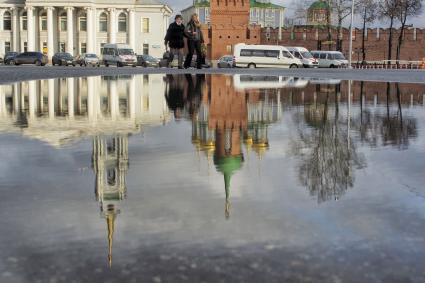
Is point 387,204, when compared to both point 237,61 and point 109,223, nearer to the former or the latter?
point 109,223

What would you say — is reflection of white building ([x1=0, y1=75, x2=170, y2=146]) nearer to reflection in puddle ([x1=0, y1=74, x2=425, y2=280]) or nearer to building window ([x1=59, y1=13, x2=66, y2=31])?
reflection in puddle ([x1=0, y1=74, x2=425, y2=280])

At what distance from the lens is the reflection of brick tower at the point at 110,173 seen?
3.40 m

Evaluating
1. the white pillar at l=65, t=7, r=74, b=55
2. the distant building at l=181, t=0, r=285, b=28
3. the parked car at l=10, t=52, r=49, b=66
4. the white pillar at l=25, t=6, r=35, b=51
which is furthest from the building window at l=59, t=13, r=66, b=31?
the distant building at l=181, t=0, r=285, b=28

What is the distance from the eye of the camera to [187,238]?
2.93 metres

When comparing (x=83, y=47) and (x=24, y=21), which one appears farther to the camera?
(x=24, y=21)

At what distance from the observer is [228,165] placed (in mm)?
4895

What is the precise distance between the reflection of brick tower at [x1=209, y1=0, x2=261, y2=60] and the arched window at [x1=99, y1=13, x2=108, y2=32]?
2230 centimetres

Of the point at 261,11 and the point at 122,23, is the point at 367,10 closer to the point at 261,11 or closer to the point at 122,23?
the point at 122,23

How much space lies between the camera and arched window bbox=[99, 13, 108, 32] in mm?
92062

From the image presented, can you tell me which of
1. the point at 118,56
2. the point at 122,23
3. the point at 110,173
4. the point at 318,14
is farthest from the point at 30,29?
the point at 110,173

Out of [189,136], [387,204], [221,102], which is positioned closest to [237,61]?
[221,102]

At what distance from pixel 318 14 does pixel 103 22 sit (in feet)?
99.4

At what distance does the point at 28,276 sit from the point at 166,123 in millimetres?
5745

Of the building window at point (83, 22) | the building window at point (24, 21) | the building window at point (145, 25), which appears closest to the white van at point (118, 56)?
the building window at point (145, 25)
